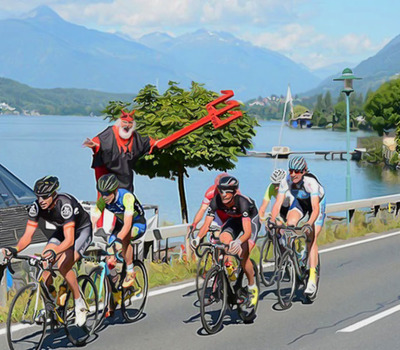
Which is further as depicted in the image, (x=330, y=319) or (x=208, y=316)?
(x=330, y=319)

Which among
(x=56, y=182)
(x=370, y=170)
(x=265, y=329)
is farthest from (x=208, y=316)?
(x=370, y=170)

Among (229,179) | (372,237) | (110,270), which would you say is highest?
(229,179)

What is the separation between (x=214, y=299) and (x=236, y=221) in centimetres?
94

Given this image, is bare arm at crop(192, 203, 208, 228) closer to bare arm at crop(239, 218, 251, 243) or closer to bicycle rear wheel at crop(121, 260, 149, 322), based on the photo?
bicycle rear wheel at crop(121, 260, 149, 322)

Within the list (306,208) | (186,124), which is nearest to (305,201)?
(306,208)

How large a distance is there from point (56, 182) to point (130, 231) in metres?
1.56

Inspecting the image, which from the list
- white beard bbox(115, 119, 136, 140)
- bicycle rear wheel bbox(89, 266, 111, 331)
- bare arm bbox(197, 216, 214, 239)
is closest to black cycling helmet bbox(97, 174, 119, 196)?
bicycle rear wheel bbox(89, 266, 111, 331)

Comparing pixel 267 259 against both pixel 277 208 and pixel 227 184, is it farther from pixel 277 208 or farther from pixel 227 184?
pixel 227 184

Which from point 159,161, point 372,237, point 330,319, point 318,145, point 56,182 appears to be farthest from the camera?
point 318,145

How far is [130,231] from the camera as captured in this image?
8695mm

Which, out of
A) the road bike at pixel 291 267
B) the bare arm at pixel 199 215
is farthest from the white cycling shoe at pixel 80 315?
the road bike at pixel 291 267

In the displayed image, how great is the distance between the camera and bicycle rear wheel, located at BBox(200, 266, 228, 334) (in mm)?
8234

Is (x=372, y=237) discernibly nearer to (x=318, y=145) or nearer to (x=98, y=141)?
(x=98, y=141)

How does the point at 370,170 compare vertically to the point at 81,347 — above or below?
below
